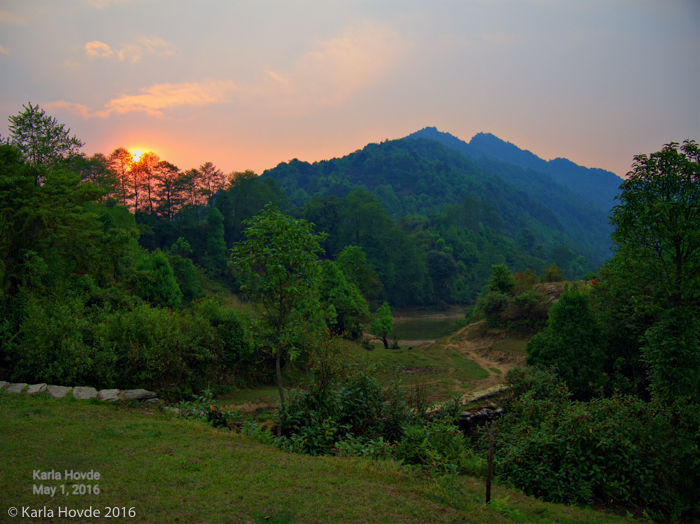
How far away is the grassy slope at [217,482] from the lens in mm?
4488

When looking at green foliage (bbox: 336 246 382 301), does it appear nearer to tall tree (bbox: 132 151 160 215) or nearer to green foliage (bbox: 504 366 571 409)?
tall tree (bbox: 132 151 160 215)

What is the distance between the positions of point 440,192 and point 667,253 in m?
120

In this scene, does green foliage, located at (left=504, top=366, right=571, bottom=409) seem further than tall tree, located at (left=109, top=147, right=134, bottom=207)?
No

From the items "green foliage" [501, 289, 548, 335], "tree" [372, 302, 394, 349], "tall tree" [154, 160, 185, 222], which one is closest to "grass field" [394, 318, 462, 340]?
"tree" [372, 302, 394, 349]

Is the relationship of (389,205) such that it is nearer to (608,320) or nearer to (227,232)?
(227,232)

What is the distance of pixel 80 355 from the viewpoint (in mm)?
9805

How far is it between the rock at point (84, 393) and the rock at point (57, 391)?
0.18 m

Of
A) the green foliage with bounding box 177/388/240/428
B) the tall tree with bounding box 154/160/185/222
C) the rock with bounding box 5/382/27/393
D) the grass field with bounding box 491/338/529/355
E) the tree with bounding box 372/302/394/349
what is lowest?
the grass field with bounding box 491/338/529/355

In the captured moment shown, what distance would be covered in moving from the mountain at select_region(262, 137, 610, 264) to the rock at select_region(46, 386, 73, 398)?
9636 centimetres

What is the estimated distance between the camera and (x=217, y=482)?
5.08 meters

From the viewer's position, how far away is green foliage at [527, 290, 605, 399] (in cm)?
1419

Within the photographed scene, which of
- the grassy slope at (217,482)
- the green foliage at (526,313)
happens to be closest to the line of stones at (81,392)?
the grassy slope at (217,482)

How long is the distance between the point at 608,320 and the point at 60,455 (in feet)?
53.7

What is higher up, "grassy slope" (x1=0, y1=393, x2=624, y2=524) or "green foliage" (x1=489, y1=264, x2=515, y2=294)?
"green foliage" (x1=489, y1=264, x2=515, y2=294)
